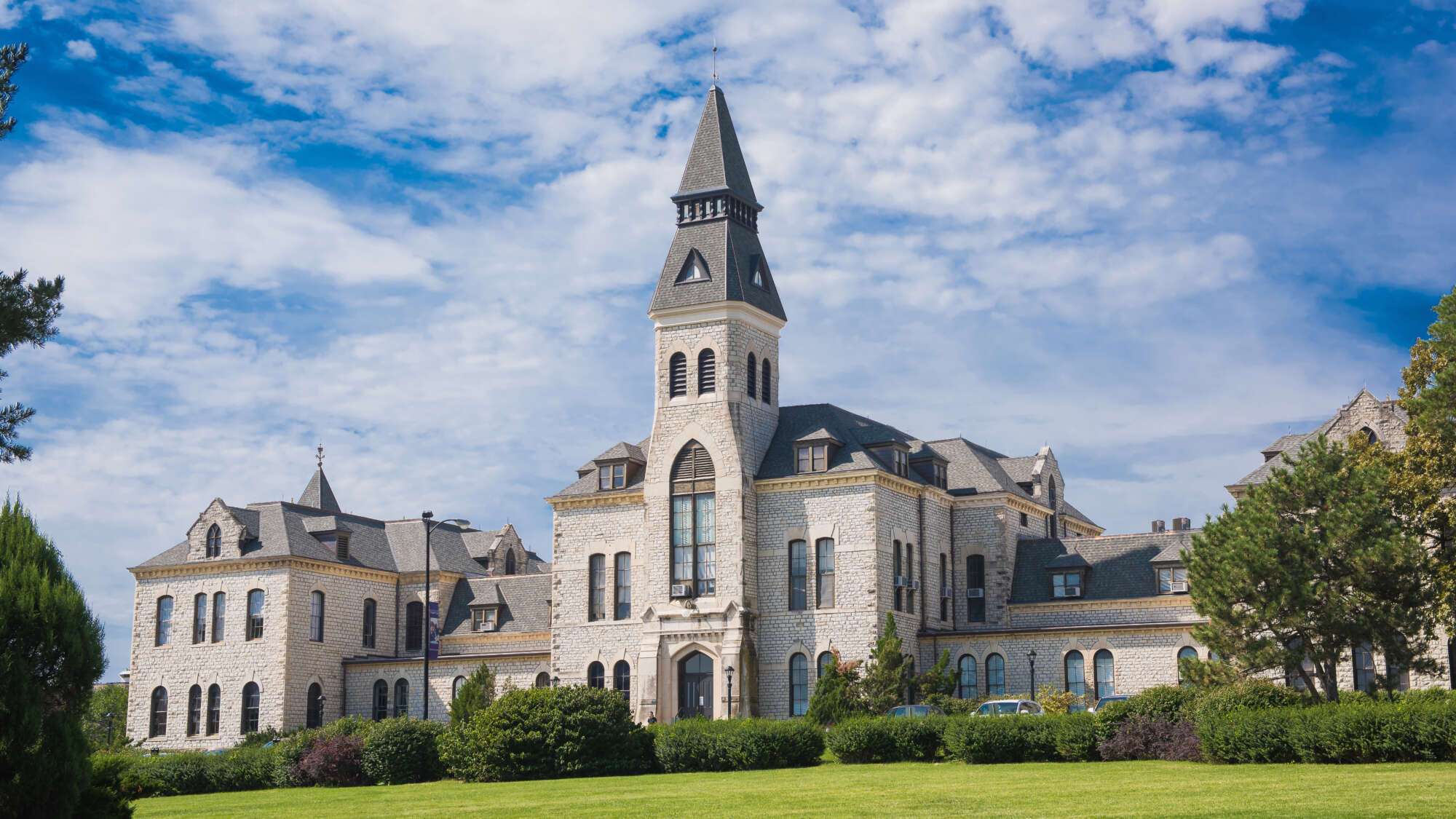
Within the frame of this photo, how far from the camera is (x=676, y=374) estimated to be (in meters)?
56.2

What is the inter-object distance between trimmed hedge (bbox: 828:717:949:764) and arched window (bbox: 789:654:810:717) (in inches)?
600

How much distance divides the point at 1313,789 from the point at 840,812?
760 centimetres

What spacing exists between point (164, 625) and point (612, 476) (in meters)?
21.9

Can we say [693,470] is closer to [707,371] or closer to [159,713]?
[707,371]

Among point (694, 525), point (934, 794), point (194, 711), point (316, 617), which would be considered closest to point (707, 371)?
point (694, 525)

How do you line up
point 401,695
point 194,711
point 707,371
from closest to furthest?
point 707,371
point 194,711
point 401,695

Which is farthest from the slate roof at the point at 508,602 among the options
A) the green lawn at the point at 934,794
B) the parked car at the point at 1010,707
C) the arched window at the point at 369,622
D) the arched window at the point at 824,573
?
the green lawn at the point at 934,794

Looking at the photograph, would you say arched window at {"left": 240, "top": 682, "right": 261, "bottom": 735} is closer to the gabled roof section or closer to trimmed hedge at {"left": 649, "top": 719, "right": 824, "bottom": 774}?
the gabled roof section

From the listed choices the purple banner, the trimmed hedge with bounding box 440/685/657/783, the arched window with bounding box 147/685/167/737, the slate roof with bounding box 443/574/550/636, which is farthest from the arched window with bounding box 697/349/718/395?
the arched window with bounding box 147/685/167/737

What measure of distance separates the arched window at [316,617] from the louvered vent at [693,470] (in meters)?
18.1

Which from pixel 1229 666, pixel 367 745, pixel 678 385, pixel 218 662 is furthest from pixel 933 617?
pixel 218 662

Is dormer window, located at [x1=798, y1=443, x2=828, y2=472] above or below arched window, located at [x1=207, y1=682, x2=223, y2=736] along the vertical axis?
above

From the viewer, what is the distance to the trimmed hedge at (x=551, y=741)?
123ft

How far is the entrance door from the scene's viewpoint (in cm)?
5372
